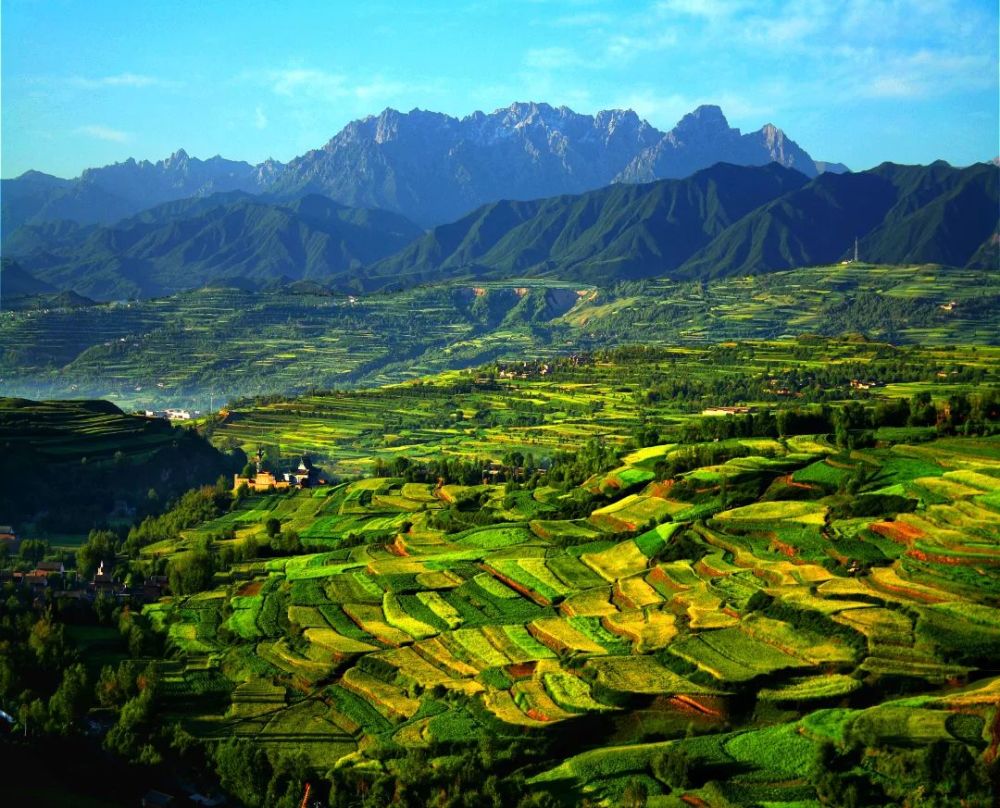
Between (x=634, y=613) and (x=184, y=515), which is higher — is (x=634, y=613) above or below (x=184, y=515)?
above

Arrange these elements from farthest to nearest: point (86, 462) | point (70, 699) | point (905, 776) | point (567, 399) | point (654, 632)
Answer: point (567, 399), point (86, 462), point (654, 632), point (70, 699), point (905, 776)

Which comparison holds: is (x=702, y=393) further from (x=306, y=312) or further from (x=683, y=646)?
(x=306, y=312)

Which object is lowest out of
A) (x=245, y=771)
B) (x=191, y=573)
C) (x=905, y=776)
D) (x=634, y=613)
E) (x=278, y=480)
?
(x=278, y=480)

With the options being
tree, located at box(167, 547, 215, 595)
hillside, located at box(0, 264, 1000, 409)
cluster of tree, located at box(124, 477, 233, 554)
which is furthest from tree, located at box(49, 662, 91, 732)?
hillside, located at box(0, 264, 1000, 409)

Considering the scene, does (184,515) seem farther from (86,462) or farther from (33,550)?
(86,462)

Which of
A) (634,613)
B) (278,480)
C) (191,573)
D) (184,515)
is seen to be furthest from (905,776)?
(278,480)

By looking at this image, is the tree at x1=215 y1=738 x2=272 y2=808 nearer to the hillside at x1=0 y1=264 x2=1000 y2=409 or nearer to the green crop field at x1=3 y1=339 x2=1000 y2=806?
the green crop field at x1=3 y1=339 x2=1000 y2=806

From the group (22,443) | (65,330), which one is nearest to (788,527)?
(22,443)
